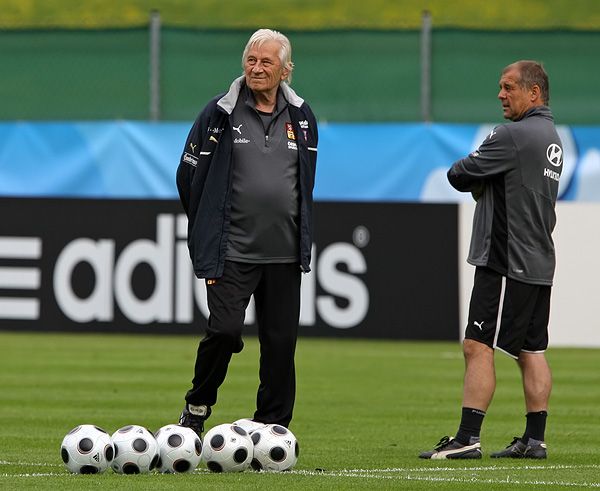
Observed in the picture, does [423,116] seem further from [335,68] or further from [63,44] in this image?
[63,44]

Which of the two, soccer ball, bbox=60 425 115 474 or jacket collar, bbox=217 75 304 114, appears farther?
Result: jacket collar, bbox=217 75 304 114

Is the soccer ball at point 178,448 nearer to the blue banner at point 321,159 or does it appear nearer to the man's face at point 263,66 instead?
the man's face at point 263,66

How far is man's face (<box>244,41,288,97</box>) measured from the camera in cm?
913

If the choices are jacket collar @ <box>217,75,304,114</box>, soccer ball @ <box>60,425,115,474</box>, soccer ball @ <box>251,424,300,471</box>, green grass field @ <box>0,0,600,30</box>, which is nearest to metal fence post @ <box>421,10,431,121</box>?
green grass field @ <box>0,0,600,30</box>

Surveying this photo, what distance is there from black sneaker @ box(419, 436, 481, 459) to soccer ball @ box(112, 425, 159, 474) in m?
1.80

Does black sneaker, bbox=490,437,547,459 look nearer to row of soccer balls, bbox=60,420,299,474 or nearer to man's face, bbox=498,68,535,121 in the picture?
row of soccer balls, bbox=60,420,299,474

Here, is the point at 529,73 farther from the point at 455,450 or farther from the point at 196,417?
the point at 196,417

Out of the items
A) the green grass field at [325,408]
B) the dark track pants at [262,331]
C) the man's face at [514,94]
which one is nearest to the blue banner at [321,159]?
the green grass field at [325,408]

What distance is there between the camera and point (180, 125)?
22.6m

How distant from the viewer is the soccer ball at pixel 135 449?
27.8ft

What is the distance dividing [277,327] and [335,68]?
14047 millimetres

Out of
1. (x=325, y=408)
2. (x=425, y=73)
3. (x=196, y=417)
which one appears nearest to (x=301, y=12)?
(x=425, y=73)

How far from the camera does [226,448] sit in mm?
8609

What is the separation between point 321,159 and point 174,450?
1425 cm
